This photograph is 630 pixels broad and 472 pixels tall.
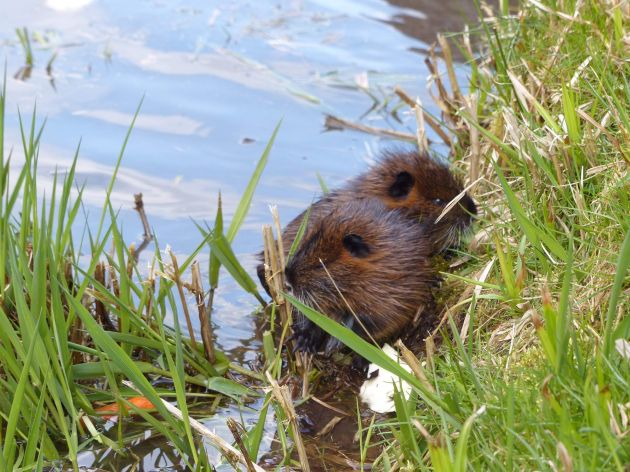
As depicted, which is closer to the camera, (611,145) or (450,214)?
(611,145)

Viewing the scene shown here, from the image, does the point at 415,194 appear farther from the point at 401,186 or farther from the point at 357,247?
the point at 357,247

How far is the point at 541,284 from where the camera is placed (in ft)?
11.0

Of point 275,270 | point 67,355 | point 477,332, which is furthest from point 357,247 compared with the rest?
point 67,355

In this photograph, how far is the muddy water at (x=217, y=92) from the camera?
225 inches

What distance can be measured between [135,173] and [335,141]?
52.5 inches

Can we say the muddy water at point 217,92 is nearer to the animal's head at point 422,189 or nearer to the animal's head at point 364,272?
the animal's head at point 364,272

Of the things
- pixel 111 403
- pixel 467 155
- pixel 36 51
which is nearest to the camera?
pixel 111 403

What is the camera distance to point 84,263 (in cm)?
486

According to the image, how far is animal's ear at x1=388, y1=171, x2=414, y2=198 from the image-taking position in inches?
177

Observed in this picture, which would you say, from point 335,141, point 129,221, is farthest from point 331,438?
point 335,141

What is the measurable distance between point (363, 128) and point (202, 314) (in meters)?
3.08

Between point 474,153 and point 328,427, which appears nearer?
point 328,427

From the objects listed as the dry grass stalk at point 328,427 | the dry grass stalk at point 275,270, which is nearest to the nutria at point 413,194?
the dry grass stalk at point 275,270

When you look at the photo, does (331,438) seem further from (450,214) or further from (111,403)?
(450,214)
